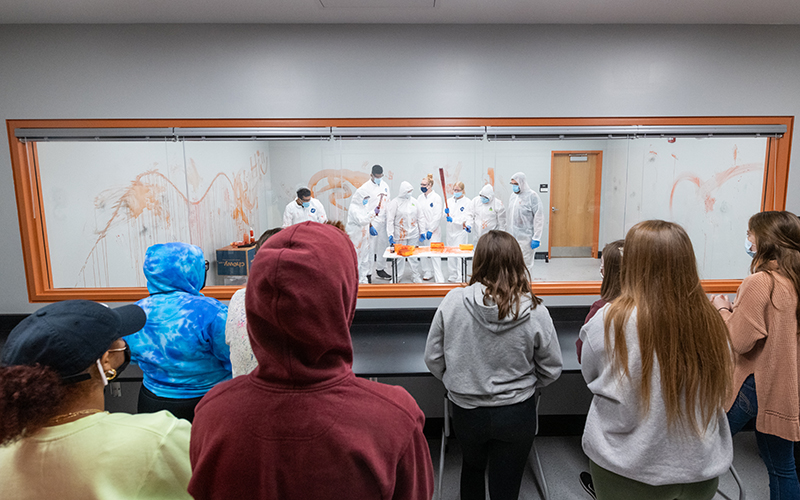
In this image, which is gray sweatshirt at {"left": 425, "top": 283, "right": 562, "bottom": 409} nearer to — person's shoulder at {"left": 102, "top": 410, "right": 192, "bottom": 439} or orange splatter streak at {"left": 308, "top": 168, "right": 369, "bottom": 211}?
person's shoulder at {"left": 102, "top": 410, "right": 192, "bottom": 439}

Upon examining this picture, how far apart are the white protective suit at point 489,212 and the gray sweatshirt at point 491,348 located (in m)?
1.25

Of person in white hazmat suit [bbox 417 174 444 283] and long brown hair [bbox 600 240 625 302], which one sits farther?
person in white hazmat suit [bbox 417 174 444 283]

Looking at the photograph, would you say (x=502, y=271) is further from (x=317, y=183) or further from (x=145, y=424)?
(x=317, y=183)

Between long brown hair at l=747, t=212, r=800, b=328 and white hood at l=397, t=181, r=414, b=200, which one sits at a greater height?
white hood at l=397, t=181, r=414, b=200

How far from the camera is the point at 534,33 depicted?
7.80ft

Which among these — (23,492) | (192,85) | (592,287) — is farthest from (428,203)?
(23,492)

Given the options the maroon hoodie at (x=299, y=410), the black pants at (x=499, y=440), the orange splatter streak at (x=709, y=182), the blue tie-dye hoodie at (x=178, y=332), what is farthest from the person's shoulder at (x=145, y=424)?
the orange splatter streak at (x=709, y=182)

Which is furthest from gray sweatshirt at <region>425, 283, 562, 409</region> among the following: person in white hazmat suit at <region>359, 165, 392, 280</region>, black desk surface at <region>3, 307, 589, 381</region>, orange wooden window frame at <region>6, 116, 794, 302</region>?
person in white hazmat suit at <region>359, 165, 392, 280</region>

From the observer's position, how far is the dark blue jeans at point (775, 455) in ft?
5.02

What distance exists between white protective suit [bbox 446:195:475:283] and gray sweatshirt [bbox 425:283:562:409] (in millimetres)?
1320

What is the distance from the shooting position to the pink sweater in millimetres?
1449

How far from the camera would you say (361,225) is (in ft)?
9.13

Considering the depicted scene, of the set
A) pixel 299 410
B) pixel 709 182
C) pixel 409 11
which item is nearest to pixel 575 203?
pixel 709 182

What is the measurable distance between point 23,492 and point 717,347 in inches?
57.4
